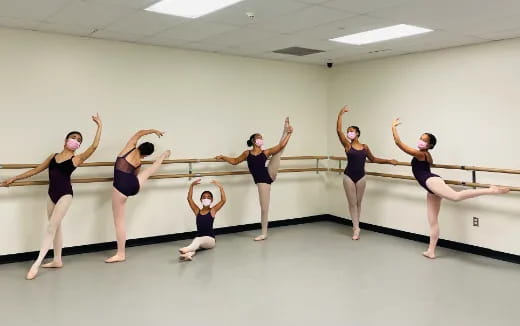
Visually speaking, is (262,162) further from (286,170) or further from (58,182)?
(58,182)

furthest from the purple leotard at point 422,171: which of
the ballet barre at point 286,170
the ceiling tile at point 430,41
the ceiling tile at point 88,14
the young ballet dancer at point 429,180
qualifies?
the ceiling tile at point 88,14

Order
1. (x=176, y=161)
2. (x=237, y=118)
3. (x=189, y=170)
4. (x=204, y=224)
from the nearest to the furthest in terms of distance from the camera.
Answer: (x=204, y=224) → (x=176, y=161) → (x=189, y=170) → (x=237, y=118)

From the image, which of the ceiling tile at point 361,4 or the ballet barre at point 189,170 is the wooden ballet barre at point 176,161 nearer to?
the ballet barre at point 189,170

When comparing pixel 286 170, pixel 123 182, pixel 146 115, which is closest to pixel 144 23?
pixel 146 115

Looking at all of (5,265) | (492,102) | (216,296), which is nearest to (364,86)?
(492,102)

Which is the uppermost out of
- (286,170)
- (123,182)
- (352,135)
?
(352,135)

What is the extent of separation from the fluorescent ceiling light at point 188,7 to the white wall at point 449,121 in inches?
121

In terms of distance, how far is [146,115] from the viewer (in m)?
5.34

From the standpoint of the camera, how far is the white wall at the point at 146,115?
460 cm

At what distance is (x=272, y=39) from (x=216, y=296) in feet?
9.44

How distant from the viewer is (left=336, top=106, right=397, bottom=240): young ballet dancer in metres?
5.65

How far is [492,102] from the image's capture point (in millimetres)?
4855

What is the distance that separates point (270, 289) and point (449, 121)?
3090 millimetres

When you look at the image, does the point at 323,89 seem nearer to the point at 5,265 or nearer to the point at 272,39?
the point at 272,39
